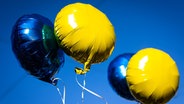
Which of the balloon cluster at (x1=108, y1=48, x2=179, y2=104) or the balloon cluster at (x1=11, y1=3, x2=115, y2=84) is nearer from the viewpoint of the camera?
the balloon cluster at (x1=11, y1=3, x2=115, y2=84)

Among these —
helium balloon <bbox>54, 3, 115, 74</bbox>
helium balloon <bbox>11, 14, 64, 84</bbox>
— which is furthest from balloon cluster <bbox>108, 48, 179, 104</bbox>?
helium balloon <bbox>11, 14, 64, 84</bbox>

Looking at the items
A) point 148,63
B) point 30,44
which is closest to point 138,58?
point 148,63

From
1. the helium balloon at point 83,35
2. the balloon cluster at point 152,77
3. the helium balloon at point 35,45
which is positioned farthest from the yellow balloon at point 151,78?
the helium balloon at point 35,45

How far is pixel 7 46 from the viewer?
2.38m

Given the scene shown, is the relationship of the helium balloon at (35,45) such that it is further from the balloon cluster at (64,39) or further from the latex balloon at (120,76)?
the latex balloon at (120,76)

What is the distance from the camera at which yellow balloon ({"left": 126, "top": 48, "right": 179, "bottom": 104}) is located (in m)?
1.45

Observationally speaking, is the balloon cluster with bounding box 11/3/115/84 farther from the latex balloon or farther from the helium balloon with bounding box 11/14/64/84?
the latex balloon

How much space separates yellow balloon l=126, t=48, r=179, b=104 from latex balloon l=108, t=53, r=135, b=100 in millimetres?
188

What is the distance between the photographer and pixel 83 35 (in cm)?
134

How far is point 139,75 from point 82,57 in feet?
0.78

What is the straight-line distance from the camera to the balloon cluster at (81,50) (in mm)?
1350

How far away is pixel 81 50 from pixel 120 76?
39 centimetres

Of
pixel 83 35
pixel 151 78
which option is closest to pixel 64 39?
pixel 83 35

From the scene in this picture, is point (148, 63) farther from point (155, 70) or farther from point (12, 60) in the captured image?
point (12, 60)
